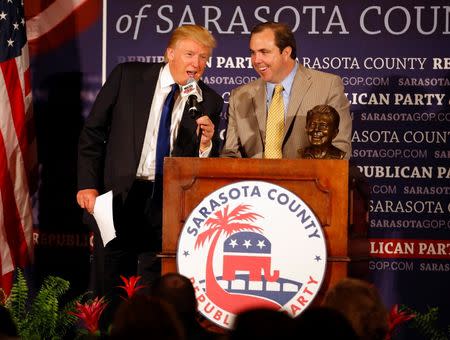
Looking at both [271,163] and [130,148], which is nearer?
[271,163]

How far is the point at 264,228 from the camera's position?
5125 millimetres

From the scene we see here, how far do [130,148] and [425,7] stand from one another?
250cm

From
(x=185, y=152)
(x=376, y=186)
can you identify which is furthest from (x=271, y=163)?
(x=376, y=186)

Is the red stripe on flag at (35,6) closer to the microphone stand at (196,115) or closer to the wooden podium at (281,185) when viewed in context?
the microphone stand at (196,115)

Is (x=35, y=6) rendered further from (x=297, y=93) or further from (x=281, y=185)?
(x=281, y=185)

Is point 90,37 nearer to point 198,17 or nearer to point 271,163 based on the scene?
point 198,17

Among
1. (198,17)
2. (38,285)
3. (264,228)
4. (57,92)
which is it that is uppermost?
(198,17)

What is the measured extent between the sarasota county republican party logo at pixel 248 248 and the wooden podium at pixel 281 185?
61 millimetres

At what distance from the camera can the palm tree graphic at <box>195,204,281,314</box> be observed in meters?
5.09

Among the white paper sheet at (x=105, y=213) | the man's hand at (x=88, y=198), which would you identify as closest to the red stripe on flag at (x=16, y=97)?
the man's hand at (x=88, y=198)

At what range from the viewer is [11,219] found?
724cm

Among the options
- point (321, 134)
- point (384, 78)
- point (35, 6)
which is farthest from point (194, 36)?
point (35, 6)

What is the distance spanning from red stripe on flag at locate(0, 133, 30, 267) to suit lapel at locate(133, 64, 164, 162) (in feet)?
4.54

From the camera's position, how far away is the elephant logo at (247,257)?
511 centimetres
